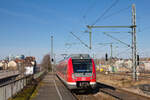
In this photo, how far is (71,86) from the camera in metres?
15.7

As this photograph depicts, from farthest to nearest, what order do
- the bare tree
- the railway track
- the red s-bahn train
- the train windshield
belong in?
the bare tree → the train windshield → the red s-bahn train → the railway track

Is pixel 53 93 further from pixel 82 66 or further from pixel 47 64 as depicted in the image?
pixel 47 64

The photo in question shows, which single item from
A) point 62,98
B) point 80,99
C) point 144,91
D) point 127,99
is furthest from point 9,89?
point 144,91

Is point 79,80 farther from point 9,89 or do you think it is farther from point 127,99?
point 9,89

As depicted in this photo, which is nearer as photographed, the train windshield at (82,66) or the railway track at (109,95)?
the railway track at (109,95)

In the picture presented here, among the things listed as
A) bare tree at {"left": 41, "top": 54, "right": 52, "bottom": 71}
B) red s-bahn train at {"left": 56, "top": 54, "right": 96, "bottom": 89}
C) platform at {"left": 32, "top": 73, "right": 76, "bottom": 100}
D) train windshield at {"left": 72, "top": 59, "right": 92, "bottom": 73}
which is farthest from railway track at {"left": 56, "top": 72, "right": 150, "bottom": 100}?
bare tree at {"left": 41, "top": 54, "right": 52, "bottom": 71}

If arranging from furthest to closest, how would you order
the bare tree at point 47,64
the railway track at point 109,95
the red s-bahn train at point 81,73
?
1. the bare tree at point 47,64
2. the red s-bahn train at point 81,73
3. the railway track at point 109,95

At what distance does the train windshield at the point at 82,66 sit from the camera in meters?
15.9

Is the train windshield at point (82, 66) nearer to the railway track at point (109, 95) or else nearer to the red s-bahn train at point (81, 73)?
the red s-bahn train at point (81, 73)

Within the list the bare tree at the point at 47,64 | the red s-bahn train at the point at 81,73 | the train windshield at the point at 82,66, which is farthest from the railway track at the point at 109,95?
the bare tree at the point at 47,64

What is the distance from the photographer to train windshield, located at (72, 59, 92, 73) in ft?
52.3

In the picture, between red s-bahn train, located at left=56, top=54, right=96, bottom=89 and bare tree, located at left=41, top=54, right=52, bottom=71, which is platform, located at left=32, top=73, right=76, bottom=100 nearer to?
red s-bahn train, located at left=56, top=54, right=96, bottom=89

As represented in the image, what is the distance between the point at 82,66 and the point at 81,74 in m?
0.64

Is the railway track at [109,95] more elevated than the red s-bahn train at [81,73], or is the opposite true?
the red s-bahn train at [81,73]
